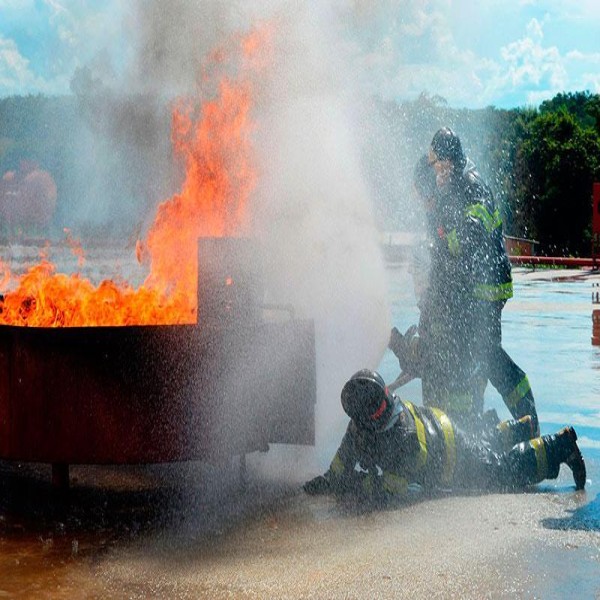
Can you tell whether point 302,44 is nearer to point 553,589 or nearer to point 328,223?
point 328,223

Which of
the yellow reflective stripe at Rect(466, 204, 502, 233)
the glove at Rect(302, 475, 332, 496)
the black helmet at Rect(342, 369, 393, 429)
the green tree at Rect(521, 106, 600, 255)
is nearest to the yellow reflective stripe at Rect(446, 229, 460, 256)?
the yellow reflective stripe at Rect(466, 204, 502, 233)

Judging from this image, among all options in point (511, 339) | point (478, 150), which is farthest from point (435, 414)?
point (478, 150)

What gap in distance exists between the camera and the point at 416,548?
184 inches

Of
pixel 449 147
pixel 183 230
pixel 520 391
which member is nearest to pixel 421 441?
pixel 520 391

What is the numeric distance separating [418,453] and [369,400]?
43 centimetres

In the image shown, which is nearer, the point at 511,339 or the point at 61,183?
the point at 511,339

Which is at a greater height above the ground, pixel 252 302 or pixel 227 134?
pixel 227 134

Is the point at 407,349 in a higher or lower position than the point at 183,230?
lower

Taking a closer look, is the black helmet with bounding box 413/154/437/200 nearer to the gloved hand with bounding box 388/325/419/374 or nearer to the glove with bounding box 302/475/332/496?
the gloved hand with bounding box 388/325/419/374

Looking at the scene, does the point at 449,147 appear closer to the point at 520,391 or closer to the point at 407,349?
the point at 407,349

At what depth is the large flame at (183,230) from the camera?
6055 mm

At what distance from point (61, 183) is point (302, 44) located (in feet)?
133

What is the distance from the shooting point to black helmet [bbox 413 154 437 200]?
6.61m

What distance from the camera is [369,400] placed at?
17.6ft
